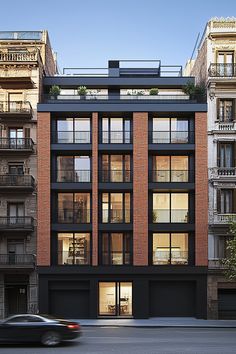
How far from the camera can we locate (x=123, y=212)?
41.5 metres

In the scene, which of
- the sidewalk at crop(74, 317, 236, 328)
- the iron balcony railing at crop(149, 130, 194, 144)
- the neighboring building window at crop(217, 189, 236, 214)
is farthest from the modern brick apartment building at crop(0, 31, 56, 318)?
the neighboring building window at crop(217, 189, 236, 214)

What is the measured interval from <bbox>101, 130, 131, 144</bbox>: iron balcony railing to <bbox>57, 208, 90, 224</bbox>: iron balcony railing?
593cm

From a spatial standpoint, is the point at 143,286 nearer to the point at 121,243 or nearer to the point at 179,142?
the point at 121,243

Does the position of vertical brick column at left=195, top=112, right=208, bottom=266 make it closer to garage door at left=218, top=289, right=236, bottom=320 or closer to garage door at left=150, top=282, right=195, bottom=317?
garage door at left=150, top=282, right=195, bottom=317

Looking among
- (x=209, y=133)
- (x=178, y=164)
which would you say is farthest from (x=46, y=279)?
(x=209, y=133)

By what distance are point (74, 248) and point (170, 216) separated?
26.5 feet

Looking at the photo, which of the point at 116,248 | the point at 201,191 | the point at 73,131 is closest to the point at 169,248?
the point at 116,248

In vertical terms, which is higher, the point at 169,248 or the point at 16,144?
the point at 16,144

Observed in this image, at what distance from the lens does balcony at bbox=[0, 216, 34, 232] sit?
4022 cm

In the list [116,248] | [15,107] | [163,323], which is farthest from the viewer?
[15,107]

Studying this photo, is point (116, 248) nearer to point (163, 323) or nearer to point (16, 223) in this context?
point (163, 323)

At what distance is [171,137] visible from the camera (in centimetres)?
4203

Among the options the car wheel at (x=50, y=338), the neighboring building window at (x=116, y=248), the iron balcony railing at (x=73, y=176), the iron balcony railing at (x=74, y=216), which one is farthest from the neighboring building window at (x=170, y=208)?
the car wheel at (x=50, y=338)

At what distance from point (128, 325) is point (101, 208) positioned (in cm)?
998
